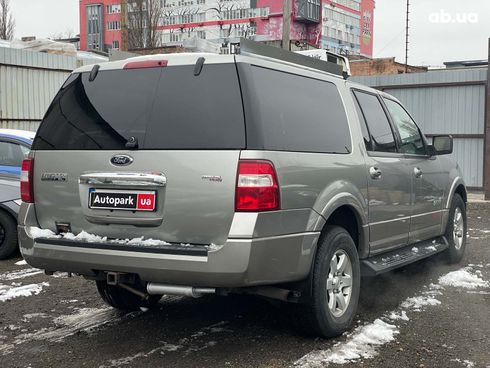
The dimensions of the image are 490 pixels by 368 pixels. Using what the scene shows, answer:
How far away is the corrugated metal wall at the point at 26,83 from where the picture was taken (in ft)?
48.9

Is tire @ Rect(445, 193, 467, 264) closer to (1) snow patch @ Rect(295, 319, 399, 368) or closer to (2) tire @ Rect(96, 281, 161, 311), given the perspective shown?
(1) snow patch @ Rect(295, 319, 399, 368)

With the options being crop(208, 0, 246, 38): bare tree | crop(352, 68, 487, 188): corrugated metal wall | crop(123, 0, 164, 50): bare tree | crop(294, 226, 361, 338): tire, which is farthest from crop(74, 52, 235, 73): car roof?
crop(208, 0, 246, 38): bare tree

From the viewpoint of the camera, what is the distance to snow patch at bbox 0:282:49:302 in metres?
5.43

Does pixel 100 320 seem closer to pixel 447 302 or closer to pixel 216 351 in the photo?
pixel 216 351

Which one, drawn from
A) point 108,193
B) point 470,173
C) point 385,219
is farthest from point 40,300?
point 470,173

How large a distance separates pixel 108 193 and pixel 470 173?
14.3 m

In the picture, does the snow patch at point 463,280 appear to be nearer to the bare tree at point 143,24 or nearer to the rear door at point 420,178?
the rear door at point 420,178

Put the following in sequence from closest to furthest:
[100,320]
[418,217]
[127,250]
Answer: [127,250], [100,320], [418,217]

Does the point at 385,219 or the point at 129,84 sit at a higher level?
the point at 129,84

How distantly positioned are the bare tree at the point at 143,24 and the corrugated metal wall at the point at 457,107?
2458 cm

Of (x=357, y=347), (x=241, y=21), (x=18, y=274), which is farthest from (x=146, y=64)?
(x=241, y=21)

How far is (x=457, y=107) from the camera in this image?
16188mm

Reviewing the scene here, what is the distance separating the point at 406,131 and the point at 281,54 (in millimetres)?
2083

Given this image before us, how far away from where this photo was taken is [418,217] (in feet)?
18.3
